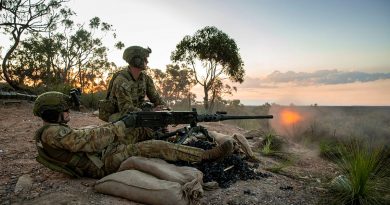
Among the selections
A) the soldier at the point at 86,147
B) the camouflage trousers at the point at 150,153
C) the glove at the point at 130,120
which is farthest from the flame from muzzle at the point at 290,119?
the glove at the point at 130,120

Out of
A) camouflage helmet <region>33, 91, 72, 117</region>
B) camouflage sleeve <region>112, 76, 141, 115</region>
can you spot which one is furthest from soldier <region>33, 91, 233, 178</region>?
camouflage sleeve <region>112, 76, 141, 115</region>

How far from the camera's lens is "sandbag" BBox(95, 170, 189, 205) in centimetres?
369

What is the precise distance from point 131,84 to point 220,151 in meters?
2.21

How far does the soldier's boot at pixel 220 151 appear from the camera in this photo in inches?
179

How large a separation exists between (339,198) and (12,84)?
642 inches

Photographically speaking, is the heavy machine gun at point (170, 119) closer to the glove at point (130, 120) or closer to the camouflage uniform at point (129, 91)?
the glove at point (130, 120)

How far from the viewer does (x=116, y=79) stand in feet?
19.2

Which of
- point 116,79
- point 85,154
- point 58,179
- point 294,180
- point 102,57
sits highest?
point 102,57

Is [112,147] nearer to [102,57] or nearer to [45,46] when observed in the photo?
[45,46]

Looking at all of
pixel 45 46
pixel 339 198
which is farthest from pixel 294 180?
pixel 45 46

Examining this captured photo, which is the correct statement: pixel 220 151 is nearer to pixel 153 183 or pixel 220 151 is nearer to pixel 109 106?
pixel 153 183

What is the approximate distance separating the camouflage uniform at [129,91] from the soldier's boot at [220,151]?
5.13ft

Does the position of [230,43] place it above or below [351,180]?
above

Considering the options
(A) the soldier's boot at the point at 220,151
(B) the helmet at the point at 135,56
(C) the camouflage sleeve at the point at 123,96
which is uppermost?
(B) the helmet at the point at 135,56
